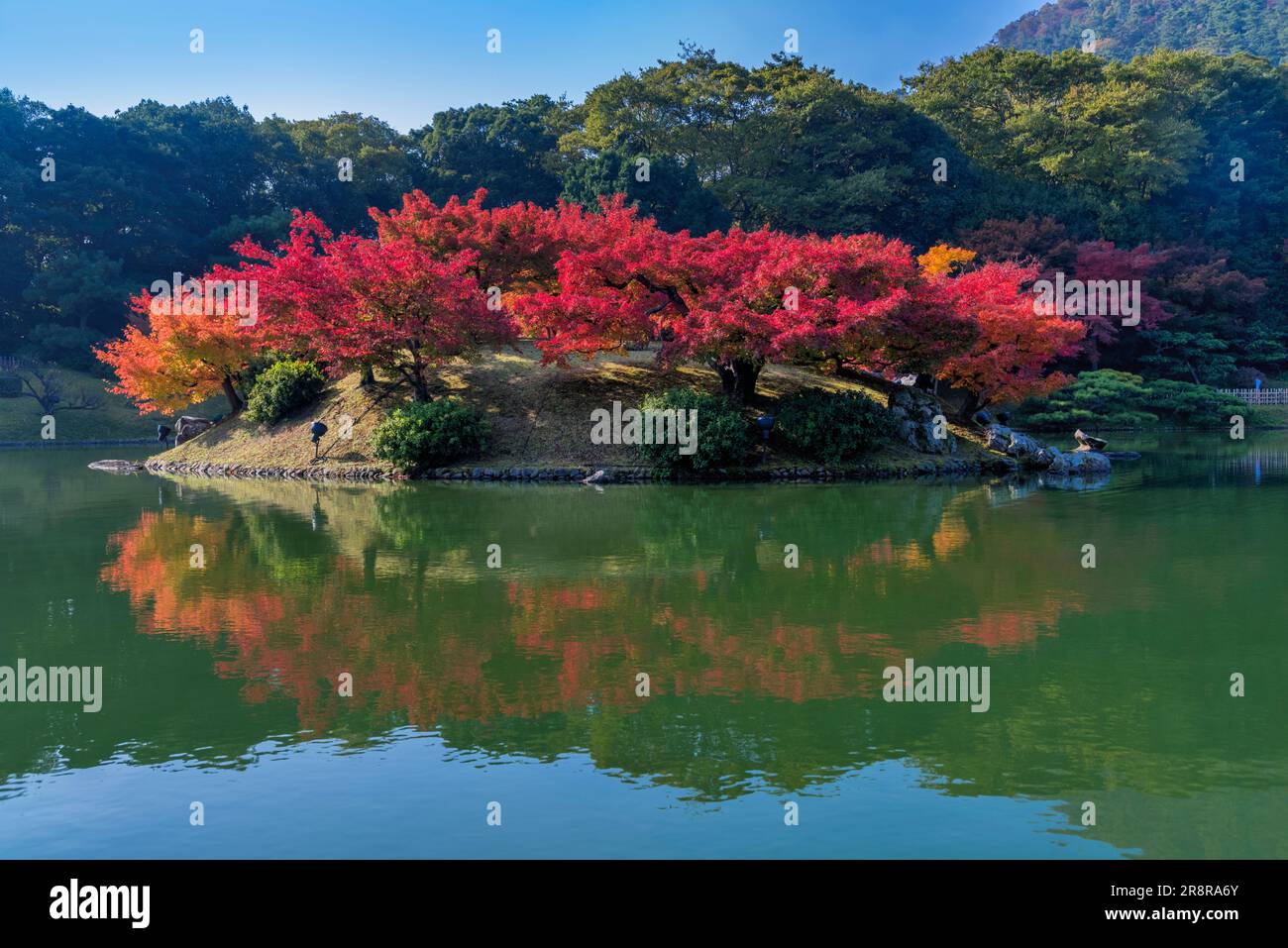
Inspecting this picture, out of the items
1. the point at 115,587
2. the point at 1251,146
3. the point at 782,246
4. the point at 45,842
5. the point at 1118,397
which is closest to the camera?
the point at 45,842

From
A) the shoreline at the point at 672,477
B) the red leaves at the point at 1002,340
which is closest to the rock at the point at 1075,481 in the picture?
the shoreline at the point at 672,477

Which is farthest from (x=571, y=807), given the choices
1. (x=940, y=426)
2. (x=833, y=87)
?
(x=833, y=87)

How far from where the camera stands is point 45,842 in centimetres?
486

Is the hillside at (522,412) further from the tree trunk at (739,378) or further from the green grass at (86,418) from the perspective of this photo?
the green grass at (86,418)

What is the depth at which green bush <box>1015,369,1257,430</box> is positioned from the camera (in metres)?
29.5

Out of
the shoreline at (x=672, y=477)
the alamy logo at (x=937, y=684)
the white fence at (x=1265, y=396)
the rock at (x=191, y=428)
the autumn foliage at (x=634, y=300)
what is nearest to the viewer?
the alamy logo at (x=937, y=684)

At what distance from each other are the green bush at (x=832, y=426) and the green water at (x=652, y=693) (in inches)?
258

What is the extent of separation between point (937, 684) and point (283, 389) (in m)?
20.5

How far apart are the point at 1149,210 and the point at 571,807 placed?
45.4 metres

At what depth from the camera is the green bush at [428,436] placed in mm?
21109

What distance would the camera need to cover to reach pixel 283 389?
24.6 metres

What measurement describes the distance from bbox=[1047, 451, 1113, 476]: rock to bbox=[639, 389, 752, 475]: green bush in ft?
19.4

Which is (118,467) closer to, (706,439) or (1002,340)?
(706,439)
